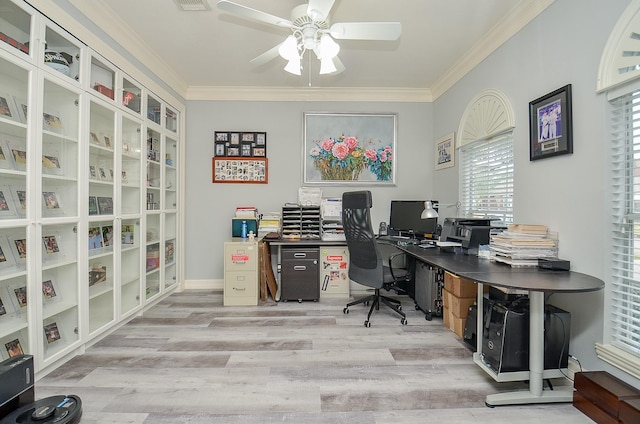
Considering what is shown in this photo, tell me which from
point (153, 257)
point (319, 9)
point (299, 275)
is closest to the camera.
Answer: point (319, 9)

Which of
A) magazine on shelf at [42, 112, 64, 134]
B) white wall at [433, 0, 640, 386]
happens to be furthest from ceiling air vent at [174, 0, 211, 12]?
white wall at [433, 0, 640, 386]

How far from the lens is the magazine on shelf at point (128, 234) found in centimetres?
291

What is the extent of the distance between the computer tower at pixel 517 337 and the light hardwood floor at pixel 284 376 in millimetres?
225

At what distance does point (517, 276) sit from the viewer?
174 centimetres

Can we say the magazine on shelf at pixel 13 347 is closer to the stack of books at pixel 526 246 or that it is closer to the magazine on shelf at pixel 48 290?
the magazine on shelf at pixel 48 290

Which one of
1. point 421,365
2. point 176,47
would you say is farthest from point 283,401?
→ point 176,47

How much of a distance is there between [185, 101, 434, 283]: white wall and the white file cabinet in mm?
679

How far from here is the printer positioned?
253 centimetres

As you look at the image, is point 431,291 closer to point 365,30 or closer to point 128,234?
point 365,30

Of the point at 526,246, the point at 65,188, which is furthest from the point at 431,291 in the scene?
the point at 65,188

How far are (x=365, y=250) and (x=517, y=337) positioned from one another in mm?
1409

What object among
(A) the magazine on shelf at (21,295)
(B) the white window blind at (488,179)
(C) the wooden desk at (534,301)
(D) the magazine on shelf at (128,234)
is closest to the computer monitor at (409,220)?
(B) the white window blind at (488,179)

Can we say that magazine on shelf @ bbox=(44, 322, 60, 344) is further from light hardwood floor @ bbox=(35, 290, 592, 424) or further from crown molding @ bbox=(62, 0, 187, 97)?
crown molding @ bbox=(62, 0, 187, 97)

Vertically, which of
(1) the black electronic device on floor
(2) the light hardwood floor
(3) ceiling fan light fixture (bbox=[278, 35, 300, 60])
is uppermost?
(3) ceiling fan light fixture (bbox=[278, 35, 300, 60])
